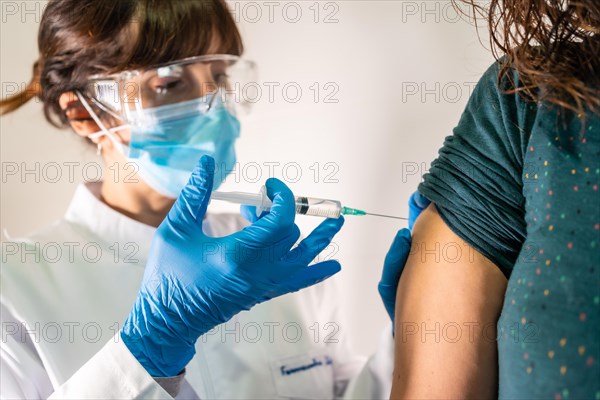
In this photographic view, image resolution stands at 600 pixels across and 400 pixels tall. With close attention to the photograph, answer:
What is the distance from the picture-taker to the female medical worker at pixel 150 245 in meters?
1.11

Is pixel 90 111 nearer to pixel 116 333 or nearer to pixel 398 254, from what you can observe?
pixel 116 333

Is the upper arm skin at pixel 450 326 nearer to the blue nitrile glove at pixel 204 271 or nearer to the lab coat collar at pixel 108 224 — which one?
the blue nitrile glove at pixel 204 271

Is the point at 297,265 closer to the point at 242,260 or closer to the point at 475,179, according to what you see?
the point at 242,260

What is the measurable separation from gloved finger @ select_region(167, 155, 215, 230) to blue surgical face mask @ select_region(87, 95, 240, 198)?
345 mm

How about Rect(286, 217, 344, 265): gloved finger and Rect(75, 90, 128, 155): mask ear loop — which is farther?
Rect(75, 90, 128, 155): mask ear loop

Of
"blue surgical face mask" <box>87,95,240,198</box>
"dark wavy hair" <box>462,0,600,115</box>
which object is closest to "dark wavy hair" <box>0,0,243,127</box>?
"blue surgical face mask" <box>87,95,240,198</box>

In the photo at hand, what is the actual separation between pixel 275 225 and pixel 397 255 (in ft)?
0.70

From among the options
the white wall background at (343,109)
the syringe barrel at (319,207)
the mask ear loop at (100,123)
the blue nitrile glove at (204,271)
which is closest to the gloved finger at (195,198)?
the blue nitrile glove at (204,271)

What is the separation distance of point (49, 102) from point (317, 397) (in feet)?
3.21

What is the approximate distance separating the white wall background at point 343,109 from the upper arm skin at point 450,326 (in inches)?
27.7

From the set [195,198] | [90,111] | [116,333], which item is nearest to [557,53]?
[195,198]

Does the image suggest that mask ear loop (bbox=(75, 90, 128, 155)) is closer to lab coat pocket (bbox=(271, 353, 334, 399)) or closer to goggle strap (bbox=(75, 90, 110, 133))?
goggle strap (bbox=(75, 90, 110, 133))

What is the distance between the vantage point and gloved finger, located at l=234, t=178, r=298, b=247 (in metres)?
1.06

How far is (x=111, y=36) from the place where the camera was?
4.77 feet
